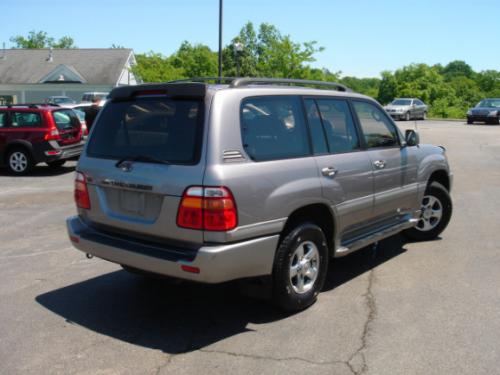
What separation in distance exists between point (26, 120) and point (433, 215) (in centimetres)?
1022

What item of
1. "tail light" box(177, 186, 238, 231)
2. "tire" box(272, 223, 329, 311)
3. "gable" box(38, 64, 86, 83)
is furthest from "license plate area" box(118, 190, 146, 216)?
"gable" box(38, 64, 86, 83)

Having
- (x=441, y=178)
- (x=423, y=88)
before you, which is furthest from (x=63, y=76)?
(x=441, y=178)

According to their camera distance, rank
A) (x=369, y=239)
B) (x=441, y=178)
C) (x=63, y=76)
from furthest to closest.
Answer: (x=63, y=76), (x=441, y=178), (x=369, y=239)

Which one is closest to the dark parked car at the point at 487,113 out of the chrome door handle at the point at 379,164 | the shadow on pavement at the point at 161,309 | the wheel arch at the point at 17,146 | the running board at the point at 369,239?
the wheel arch at the point at 17,146

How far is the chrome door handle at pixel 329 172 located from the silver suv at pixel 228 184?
0.02 metres

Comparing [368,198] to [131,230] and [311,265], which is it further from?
[131,230]

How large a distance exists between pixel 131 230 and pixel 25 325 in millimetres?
1172

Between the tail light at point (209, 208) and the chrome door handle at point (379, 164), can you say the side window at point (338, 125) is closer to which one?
the chrome door handle at point (379, 164)

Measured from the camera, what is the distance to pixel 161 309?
4746 millimetres

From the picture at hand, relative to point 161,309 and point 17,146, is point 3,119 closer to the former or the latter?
point 17,146

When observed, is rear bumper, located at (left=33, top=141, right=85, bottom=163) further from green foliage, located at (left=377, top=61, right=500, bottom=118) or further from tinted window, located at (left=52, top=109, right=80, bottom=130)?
green foliage, located at (left=377, top=61, right=500, bottom=118)

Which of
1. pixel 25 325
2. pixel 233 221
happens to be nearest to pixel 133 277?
pixel 25 325

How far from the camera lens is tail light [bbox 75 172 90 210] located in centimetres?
468

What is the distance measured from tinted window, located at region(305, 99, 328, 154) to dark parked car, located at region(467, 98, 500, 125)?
100ft
